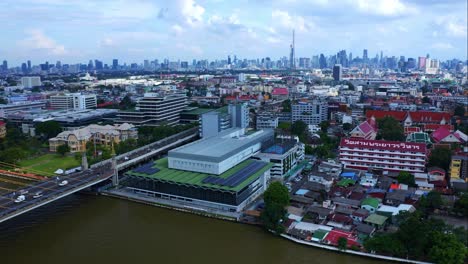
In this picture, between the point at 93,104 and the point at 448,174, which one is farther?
the point at 93,104

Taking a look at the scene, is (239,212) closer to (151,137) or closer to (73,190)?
(73,190)

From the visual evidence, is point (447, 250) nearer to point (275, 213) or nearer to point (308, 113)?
point (275, 213)

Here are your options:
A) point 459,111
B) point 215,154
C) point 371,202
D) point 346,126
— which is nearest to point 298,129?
point 346,126

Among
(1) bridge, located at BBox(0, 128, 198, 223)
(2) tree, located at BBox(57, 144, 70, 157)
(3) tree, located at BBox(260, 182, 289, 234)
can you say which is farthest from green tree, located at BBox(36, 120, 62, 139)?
(3) tree, located at BBox(260, 182, 289, 234)

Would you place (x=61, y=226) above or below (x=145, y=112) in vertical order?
below

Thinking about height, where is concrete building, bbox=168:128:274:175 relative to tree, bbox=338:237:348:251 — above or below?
above

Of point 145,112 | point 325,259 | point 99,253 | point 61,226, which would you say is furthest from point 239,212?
point 145,112

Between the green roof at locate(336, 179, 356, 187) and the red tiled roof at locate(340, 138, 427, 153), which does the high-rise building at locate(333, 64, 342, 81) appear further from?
the green roof at locate(336, 179, 356, 187)
